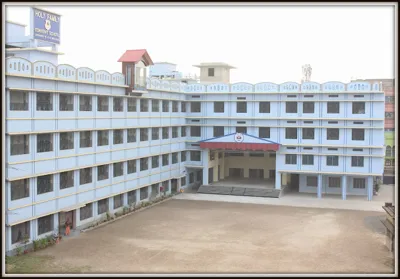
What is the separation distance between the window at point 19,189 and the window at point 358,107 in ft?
98.1

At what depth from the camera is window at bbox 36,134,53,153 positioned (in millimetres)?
29047

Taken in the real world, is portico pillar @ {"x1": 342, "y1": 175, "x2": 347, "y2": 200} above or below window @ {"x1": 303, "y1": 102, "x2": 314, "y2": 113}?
below

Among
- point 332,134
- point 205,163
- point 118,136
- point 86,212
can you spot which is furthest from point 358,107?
point 86,212

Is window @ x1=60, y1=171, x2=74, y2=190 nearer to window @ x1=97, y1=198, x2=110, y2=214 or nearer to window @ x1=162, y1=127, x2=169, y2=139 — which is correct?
window @ x1=97, y1=198, x2=110, y2=214

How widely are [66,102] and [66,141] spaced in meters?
2.57

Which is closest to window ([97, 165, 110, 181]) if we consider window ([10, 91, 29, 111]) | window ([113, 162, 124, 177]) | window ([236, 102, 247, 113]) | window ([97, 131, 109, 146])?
window ([113, 162, 124, 177])

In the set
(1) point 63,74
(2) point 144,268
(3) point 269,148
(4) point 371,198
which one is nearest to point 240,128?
(3) point 269,148

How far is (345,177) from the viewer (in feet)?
148

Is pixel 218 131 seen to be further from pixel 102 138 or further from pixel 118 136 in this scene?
pixel 102 138

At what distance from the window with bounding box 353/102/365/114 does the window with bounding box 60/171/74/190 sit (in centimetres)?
2646

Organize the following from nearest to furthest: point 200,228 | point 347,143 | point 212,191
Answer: point 200,228 < point 347,143 < point 212,191

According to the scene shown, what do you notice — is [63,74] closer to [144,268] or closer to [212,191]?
[144,268]

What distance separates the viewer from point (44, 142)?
96.8ft

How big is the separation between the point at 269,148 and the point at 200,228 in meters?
15.3
